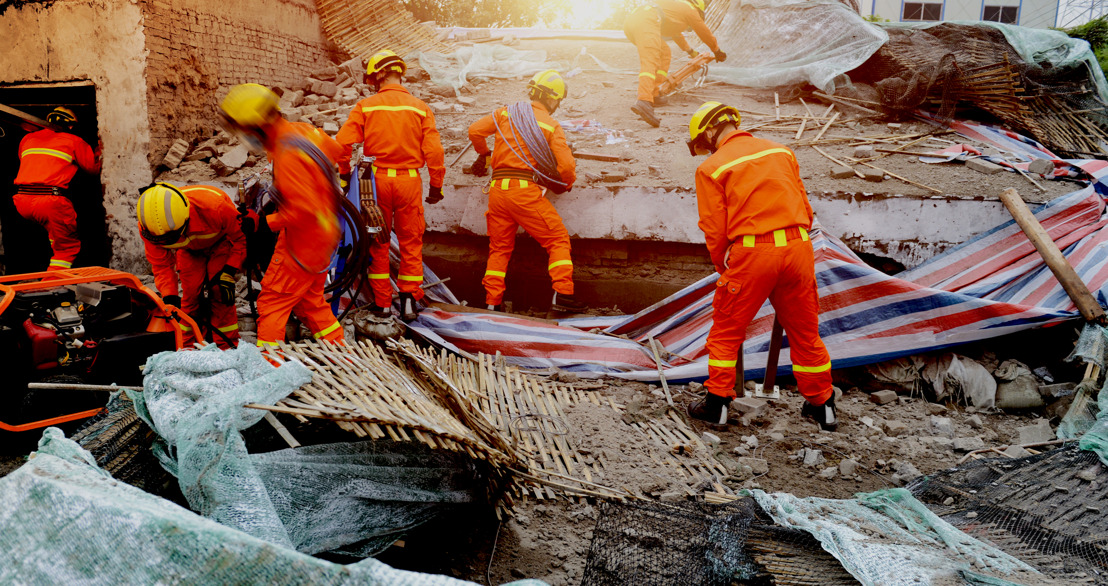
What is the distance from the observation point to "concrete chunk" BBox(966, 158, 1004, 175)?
5.71 meters

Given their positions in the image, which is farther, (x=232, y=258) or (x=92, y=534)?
(x=232, y=258)

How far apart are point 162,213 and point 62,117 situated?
3856 millimetres

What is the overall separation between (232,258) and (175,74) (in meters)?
3.46

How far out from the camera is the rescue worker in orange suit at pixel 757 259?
387 cm

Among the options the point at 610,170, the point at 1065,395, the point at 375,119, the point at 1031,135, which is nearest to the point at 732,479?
the point at 1065,395

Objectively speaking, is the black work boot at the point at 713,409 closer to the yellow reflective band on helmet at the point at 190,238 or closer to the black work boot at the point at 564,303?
the black work boot at the point at 564,303

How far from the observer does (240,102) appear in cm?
387

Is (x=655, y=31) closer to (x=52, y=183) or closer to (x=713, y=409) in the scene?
(x=713, y=409)

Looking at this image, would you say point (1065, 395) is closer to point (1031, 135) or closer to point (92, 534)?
point (1031, 135)

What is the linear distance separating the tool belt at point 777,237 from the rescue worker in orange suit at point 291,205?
246 cm

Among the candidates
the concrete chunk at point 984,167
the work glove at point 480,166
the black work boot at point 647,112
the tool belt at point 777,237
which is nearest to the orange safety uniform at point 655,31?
the black work boot at point 647,112

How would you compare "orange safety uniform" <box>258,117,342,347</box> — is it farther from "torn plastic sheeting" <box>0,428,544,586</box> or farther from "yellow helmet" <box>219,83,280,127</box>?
"torn plastic sheeting" <box>0,428,544,586</box>

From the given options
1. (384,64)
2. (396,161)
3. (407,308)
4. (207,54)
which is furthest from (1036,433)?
(207,54)

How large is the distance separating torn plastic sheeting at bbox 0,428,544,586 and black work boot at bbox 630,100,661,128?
632 cm
